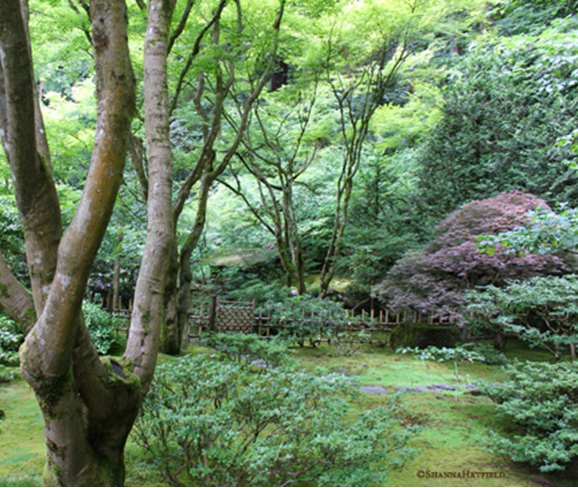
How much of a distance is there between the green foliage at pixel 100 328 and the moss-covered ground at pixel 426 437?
1304mm

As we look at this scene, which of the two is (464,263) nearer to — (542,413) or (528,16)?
(542,413)

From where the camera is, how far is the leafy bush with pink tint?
6801mm

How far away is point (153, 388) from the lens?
292cm

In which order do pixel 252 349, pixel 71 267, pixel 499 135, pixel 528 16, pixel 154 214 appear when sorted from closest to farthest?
1. pixel 71 267
2. pixel 154 214
3. pixel 252 349
4. pixel 499 135
5. pixel 528 16

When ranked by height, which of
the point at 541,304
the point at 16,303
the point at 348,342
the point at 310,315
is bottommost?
the point at 348,342

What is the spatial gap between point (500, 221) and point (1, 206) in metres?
8.36

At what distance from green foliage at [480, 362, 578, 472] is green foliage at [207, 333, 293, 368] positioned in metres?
2.17

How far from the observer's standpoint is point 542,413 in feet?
11.2

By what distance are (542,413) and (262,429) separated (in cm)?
243

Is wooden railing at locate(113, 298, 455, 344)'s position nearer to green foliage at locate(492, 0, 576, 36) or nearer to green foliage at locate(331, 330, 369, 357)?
green foliage at locate(331, 330, 369, 357)

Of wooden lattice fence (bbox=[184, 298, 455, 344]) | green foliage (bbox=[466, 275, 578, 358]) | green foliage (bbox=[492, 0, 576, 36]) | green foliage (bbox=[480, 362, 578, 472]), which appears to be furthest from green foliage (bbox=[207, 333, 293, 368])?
green foliage (bbox=[492, 0, 576, 36])

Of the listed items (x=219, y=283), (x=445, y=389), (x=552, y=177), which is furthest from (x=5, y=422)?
(x=552, y=177)

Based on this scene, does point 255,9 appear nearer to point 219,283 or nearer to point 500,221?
point 500,221

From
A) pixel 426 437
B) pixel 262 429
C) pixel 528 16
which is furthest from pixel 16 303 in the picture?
pixel 528 16
